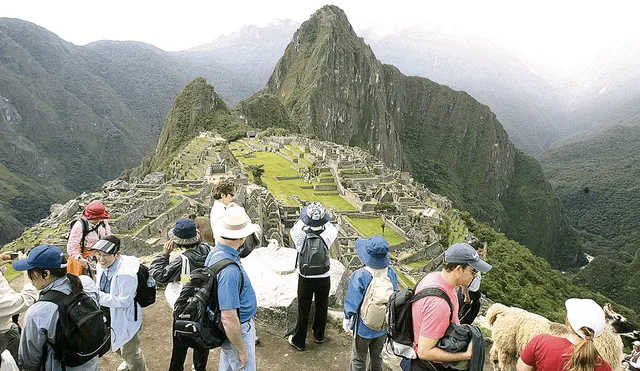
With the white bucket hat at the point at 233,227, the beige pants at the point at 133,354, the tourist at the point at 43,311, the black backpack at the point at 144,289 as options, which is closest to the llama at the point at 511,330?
the white bucket hat at the point at 233,227

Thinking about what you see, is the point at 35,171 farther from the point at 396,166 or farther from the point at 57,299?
the point at 57,299

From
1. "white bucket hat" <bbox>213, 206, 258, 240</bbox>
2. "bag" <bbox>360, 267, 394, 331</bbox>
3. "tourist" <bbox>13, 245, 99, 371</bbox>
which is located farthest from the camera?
"bag" <bbox>360, 267, 394, 331</bbox>

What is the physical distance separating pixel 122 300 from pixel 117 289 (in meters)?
0.14

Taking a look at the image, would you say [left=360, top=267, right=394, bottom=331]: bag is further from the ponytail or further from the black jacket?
the black jacket

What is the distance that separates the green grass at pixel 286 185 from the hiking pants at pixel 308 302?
23.3m

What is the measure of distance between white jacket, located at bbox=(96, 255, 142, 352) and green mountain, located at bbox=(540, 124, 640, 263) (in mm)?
109674

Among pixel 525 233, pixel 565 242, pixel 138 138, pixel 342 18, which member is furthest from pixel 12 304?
pixel 138 138

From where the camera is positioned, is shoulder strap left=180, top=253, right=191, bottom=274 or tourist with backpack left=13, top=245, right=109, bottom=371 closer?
tourist with backpack left=13, top=245, right=109, bottom=371

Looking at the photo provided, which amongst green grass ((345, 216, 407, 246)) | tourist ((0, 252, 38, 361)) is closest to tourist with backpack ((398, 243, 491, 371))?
tourist ((0, 252, 38, 361))

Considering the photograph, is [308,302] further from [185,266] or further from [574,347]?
[574,347]

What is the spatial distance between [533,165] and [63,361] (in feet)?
655

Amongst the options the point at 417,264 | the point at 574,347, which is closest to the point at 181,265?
the point at 574,347

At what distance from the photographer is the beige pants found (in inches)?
202

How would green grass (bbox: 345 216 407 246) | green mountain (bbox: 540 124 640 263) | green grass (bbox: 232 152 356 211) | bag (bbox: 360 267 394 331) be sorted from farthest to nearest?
1. green mountain (bbox: 540 124 640 263)
2. green grass (bbox: 232 152 356 211)
3. green grass (bbox: 345 216 407 246)
4. bag (bbox: 360 267 394 331)
